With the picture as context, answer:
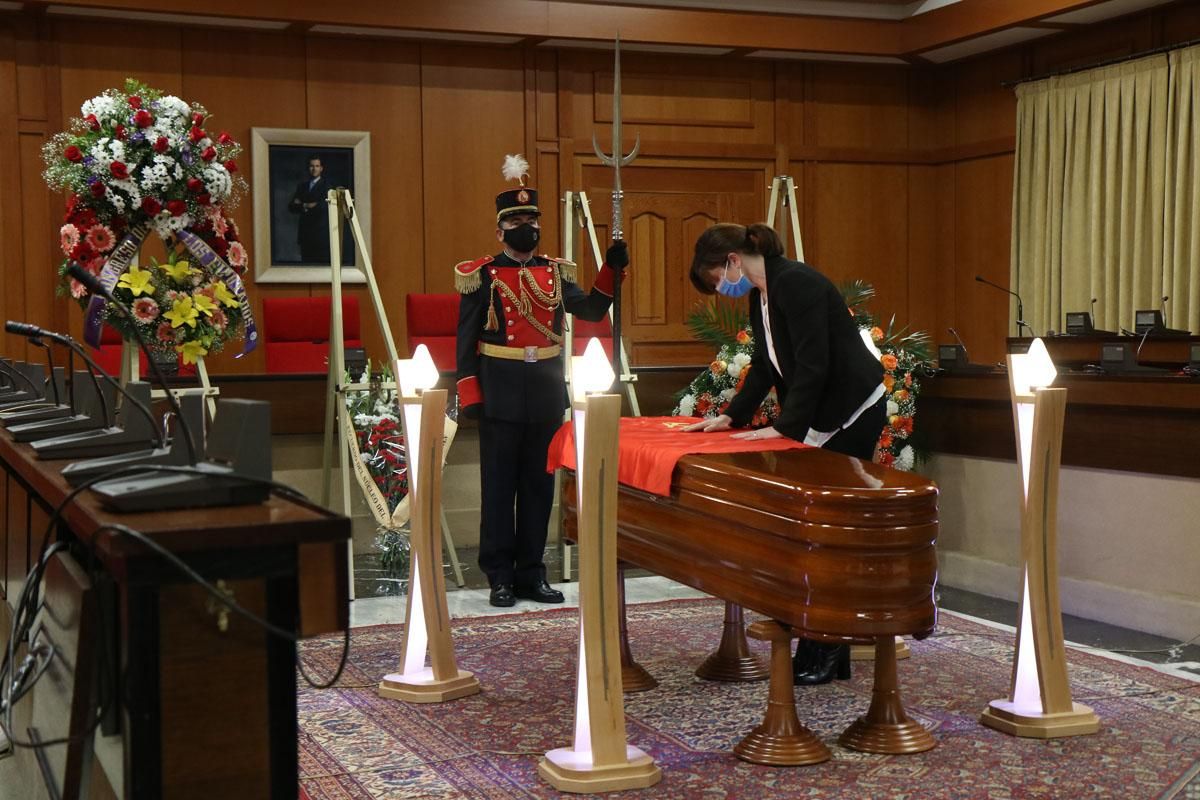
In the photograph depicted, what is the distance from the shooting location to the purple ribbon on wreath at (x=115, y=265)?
3882 millimetres

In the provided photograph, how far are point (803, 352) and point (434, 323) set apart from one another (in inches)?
148

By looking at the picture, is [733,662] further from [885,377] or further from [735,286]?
[885,377]

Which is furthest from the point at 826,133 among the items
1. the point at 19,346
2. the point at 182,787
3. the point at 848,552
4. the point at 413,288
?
the point at 182,787

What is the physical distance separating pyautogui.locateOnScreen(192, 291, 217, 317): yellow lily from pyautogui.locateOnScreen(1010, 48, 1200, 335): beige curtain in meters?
5.64

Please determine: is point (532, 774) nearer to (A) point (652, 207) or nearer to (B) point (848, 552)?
(B) point (848, 552)

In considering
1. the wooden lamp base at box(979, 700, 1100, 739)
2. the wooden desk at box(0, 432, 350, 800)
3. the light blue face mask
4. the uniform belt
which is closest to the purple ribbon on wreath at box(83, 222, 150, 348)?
the uniform belt

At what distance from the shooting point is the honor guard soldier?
5.31m

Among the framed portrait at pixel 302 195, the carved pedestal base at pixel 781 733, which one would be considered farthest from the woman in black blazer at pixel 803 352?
Answer: the framed portrait at pixel 302 195

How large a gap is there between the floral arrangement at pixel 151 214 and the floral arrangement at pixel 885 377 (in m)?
2.05

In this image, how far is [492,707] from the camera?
3.79m

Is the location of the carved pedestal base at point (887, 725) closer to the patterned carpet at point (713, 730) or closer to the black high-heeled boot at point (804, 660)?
the patterned carpet at point (713, 730)

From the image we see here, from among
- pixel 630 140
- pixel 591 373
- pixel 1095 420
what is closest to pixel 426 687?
pixel 591 373

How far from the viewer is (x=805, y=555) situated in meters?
2.91

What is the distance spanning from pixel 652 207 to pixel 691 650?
4769 mm
